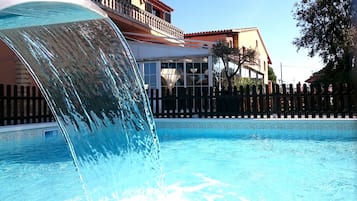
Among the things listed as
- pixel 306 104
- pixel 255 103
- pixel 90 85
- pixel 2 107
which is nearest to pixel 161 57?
pixel 255 103

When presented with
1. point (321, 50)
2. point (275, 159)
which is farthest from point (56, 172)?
point (321, 50)

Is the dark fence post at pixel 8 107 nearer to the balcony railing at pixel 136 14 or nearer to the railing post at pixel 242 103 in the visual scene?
the balcony railing at pixel 136 14

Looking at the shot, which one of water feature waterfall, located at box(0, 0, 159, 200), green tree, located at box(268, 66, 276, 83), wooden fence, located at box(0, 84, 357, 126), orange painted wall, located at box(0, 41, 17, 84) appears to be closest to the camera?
water feature waterfall, located at box(0, 0, 159, 200)

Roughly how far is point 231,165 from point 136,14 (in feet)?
46.8

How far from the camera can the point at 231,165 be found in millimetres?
6395

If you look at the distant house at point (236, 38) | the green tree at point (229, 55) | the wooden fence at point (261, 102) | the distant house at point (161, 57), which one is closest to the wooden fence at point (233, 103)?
the wooden fence at point (261, 102)

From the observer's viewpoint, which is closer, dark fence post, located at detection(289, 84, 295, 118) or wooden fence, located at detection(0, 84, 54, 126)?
wooden fence, located at detection(0, 84, 54, 126)

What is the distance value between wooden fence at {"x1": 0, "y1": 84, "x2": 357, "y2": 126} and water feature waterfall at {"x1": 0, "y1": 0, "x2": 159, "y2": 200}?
22.9 feet

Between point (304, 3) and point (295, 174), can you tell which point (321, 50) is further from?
point (295, 174)

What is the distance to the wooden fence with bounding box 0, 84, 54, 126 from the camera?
10574mm

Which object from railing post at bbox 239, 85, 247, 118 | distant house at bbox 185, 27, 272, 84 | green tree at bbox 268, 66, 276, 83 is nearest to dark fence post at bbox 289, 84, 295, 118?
railing post at bbox 239, 85, 247, 118

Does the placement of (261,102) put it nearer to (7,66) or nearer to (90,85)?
(90,85)

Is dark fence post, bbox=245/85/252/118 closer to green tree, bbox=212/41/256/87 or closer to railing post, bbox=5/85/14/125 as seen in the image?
green tree, bbox=212/41/256/87

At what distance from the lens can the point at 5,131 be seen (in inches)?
350
